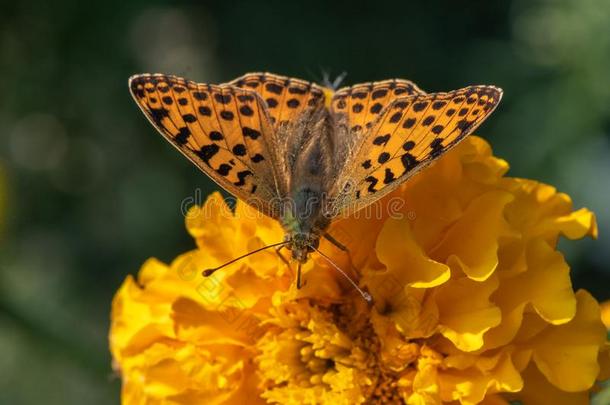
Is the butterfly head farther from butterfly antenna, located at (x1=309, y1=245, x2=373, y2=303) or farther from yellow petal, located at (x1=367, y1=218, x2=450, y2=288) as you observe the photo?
yellow petal, located at (x1=367, y1=218, x2=450, y2=288)

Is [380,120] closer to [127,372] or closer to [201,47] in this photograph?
[127,372]

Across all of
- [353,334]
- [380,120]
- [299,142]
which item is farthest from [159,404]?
[380,120]

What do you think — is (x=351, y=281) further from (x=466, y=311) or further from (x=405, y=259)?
(x=466, y=311)

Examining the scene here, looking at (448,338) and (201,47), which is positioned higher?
(201,47)

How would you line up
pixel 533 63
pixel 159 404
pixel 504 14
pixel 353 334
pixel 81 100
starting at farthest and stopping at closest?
pixel 81 100
pixel 504 14
pixel 533 63
pixel 159 404
pixel 353 334

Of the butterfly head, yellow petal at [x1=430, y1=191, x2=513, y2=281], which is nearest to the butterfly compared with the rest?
the butterfly head

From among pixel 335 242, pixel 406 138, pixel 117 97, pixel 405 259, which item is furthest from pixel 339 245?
pixel 117 97

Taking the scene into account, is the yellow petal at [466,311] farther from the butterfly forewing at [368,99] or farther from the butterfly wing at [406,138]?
the butterfly forewing at [368,99]
